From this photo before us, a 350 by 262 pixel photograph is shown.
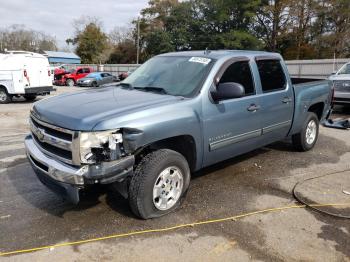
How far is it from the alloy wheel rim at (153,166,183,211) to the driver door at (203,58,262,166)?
502mm

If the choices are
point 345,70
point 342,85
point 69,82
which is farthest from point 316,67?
point 69,82

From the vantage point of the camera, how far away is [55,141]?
11.7ft

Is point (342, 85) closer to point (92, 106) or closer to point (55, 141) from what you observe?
point (92, 106)

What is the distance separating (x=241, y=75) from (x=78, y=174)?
2.71 meters

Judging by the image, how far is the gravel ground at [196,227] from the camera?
3.30 metres

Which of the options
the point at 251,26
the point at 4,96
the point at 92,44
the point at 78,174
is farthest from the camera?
the point at 92,44

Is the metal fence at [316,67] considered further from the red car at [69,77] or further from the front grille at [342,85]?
the red car at [69,77]

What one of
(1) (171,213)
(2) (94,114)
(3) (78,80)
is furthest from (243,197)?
(3) (78,80)

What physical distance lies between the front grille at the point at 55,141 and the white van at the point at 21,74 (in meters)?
12.1

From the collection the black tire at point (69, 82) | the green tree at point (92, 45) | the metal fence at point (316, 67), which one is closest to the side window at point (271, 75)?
the metal fence at point (316, 67)

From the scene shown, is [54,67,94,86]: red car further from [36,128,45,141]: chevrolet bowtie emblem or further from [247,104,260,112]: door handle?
[36,128,45,141]: chevrolet bowtie emblem

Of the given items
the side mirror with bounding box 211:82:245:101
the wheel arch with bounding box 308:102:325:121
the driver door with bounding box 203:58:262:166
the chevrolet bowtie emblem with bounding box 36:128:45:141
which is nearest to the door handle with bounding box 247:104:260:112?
the driver door with bounding box 203:58:262:166

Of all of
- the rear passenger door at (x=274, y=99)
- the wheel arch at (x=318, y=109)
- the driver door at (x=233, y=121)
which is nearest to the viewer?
the driver door at (x=233, y=121)

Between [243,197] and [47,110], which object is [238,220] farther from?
[47,110]
